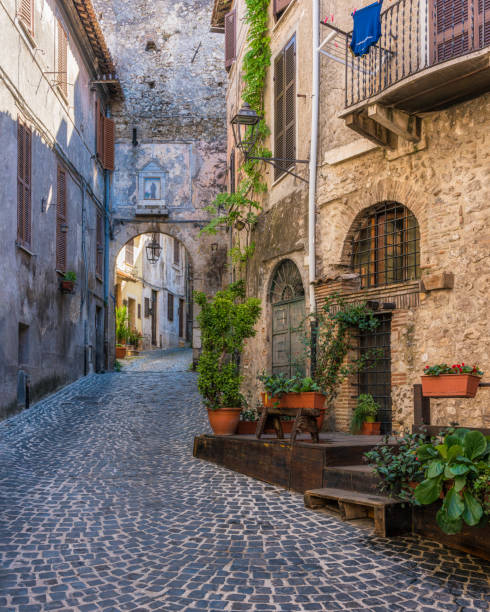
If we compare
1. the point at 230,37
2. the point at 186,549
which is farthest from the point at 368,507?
the point at 230,37

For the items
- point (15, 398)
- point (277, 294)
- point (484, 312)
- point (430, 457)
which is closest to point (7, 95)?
point (15, 398)

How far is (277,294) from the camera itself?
38.4ft

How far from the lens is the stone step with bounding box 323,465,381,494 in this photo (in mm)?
5438

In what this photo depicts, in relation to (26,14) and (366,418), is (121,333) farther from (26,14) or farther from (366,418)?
(366,418)

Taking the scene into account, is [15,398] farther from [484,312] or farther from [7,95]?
[484,312]

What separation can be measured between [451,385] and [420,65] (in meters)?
4.53

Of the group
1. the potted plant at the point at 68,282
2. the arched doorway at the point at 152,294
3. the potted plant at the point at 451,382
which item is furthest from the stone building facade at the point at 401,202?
the arched doorway at the point at 152,294

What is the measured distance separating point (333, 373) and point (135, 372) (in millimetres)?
9830

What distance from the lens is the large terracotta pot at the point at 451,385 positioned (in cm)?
536

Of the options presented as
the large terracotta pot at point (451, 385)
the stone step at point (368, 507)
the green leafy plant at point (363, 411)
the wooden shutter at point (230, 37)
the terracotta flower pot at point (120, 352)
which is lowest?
the stone step at point (368, 507)

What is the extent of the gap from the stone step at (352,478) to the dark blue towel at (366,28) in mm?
5471

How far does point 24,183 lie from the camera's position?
36.8ft

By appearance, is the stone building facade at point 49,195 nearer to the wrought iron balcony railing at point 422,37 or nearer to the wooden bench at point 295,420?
the wooden bench at point 295,420

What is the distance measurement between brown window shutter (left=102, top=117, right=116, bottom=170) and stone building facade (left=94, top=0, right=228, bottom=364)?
68 centimetres
